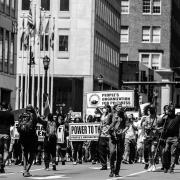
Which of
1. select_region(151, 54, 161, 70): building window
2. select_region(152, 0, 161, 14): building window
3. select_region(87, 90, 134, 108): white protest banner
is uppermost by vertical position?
select_region(152, 0, 161, 14): building window

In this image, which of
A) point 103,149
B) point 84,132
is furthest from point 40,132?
point 103,149

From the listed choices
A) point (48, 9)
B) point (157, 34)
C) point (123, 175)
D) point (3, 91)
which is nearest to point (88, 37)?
point (48, 9)

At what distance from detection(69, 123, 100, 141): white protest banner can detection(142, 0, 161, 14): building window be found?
8588 cm

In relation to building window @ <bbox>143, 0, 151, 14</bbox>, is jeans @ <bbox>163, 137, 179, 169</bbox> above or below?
below

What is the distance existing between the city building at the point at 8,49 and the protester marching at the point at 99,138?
58.2 feet

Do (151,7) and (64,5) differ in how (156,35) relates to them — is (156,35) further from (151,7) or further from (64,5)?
(64,5)

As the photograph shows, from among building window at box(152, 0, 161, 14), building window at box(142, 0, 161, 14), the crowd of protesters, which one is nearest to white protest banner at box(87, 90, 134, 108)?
the crowd of protesters

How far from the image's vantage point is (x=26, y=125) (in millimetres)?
25656

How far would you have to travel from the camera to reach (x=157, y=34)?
12306 centimetres

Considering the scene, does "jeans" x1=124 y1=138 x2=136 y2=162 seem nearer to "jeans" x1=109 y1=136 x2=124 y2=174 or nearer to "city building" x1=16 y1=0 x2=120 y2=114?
"jeans" x1=109 y1=136 x2=124 y2=174

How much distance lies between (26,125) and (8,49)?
32.7m

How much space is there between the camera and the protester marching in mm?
25938

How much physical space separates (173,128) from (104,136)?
2822 mm

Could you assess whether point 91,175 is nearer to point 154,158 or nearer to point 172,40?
point 154,158
